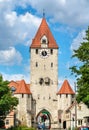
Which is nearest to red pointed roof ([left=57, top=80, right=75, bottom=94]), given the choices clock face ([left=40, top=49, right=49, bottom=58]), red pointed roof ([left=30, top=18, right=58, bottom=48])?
clock face ([left=40, top=49, right=49, bottom=58])

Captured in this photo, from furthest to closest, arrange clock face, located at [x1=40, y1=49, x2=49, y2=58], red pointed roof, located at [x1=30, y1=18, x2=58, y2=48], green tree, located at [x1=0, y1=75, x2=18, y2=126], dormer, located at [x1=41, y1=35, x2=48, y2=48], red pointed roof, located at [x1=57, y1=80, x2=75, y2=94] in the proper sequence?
red pointed roof, located at [x1=30, y1=18, x2=58, y2=48] → dormer, located at [x1=41, y1=35, x2=48, y2=48] → clock face, located at [x1=40, y1=49, x2=49, y2=58] → red pointed roof, located at [x1=57, y1=80, x2=75, y2=94] → green tree, located at [x1=0, y1=75, x2=18, y2=126]

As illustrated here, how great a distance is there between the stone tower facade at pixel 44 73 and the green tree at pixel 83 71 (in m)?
66.9

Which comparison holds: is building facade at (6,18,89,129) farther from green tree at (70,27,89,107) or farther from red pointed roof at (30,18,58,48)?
green tree at (70,27,89,107)

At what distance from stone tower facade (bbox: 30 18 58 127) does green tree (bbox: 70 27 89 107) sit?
66.9 m

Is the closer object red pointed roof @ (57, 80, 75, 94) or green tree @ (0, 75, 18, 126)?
green tree @ (0, 75, 18, 126)

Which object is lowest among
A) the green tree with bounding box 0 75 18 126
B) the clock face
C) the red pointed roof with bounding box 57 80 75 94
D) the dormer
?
the green tree with bounding box 0 75 18 126

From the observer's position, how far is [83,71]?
4388 cm

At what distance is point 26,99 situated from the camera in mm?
113625

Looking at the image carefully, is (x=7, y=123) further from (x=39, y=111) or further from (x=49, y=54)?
(x=49, y=54)

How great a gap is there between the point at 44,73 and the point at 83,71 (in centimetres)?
7318

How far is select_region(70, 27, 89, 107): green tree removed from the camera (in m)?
44.2

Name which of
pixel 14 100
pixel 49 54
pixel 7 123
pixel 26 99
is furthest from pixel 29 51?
pixel 14 100

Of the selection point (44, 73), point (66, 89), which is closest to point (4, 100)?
point (66, 89)

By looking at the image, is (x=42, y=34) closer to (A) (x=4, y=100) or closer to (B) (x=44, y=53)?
(B) (x=44, y=53)
